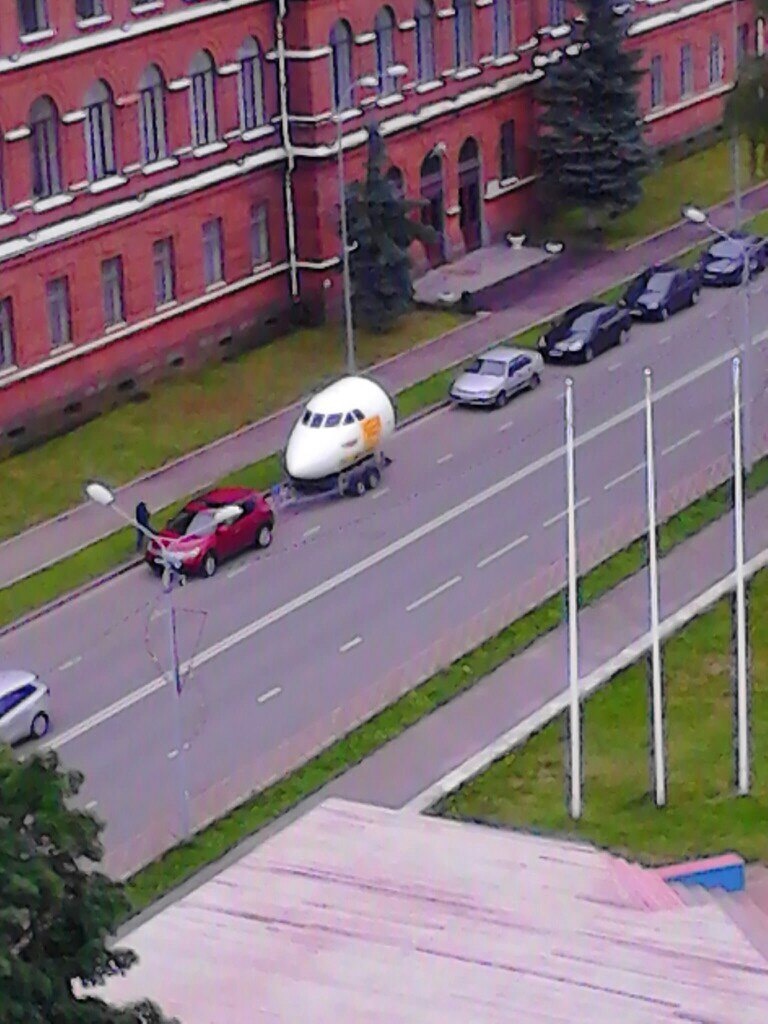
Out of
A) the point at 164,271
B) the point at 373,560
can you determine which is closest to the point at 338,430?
the point at 373,560

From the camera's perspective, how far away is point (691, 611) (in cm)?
4544

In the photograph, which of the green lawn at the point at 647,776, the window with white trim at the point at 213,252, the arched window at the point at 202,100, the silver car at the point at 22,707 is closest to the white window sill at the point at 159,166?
the arched window at the point at 202,100

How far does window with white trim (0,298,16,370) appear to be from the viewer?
5466 cm

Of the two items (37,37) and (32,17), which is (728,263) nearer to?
(37,37)

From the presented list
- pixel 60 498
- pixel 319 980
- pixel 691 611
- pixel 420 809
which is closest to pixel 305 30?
pixel 60 498

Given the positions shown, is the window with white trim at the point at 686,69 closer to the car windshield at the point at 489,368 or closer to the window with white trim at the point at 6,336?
the car windshield at the point at 489,368

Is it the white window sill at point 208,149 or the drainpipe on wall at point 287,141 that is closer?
the white window sill at point 208,149

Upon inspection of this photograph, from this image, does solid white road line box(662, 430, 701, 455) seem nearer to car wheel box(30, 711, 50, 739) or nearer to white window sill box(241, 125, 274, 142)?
white window sill box(241, 125, 274, 142)

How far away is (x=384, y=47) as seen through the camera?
63.8 meters

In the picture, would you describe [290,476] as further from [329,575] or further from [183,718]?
[183,718]

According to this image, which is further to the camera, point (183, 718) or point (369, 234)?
point (369, 234)

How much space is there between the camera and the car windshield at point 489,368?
57281 millimetres

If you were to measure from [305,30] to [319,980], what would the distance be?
33.6m

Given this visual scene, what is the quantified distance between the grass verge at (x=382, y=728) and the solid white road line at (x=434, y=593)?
1969mm
